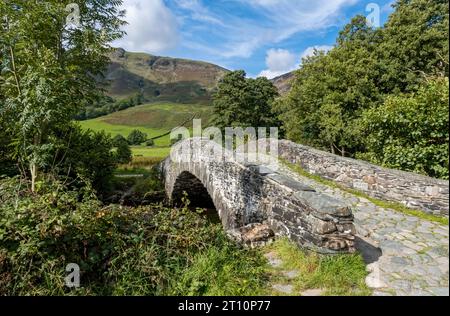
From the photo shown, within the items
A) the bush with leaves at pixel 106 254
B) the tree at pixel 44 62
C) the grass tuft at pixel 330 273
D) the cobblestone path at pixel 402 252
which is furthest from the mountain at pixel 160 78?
Answer: the grass tuft at pixel 330 273

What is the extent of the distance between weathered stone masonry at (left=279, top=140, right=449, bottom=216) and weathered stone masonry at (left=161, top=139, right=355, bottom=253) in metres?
3.08

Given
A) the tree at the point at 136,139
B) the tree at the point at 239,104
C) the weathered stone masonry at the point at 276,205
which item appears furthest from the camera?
the tree at the point at 136,139

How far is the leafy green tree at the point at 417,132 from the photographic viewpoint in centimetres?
732

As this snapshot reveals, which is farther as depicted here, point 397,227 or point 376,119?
point 376,119

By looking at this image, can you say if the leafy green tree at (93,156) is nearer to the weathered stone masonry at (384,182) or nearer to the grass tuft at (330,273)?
the weathered stone masonry at (384,182)

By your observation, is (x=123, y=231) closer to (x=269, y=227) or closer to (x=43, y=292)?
(x=43, y=292)

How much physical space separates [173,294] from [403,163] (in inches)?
297

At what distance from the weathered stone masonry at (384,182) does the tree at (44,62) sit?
315 inches

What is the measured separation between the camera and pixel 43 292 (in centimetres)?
339

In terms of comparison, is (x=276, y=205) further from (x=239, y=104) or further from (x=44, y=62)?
(x=239, y=104)

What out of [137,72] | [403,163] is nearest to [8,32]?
[403,163]

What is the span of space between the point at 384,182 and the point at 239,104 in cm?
2511

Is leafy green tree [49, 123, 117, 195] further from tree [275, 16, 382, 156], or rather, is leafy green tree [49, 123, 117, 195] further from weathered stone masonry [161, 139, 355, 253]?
tree [275, 16, 382, 156]

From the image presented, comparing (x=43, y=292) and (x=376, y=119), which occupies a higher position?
(x=376, y=119)
